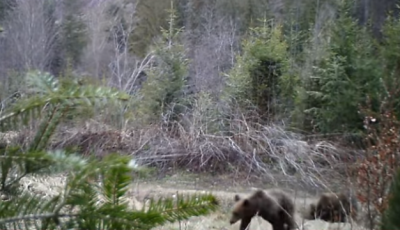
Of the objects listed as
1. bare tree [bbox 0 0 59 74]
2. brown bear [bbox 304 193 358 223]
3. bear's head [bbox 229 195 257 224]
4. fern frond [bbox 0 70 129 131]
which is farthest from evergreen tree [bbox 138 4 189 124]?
fern frond [bbox 0 70 129 131]

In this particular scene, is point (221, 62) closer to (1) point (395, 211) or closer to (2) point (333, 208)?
(2) point (333, 208)

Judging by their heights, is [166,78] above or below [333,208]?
above

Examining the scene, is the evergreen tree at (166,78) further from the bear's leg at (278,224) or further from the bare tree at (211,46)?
the bear's leg at (278,224)

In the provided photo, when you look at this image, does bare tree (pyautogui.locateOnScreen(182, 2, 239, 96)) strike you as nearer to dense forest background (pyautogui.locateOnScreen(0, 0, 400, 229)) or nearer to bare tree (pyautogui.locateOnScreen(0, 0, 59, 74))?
dense forest background (pyautogui.locateOnScreen(0, 0, 400, 229))

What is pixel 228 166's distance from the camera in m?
2.76

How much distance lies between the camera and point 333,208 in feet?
5.36

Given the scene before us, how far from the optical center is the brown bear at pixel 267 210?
1.73 metres

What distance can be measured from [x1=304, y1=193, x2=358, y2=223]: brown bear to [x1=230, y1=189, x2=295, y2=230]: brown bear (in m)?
0.07

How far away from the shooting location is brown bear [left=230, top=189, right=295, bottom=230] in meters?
1.73

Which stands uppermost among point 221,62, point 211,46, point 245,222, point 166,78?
point 211,46

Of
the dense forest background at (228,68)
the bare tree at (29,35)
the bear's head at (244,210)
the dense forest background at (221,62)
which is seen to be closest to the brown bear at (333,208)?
the bear's head at (244,210)

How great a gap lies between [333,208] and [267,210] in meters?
0.23

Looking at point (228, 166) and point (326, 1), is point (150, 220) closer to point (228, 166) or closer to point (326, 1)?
point (228, 166)

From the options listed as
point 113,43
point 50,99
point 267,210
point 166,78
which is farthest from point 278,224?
point 113,43
